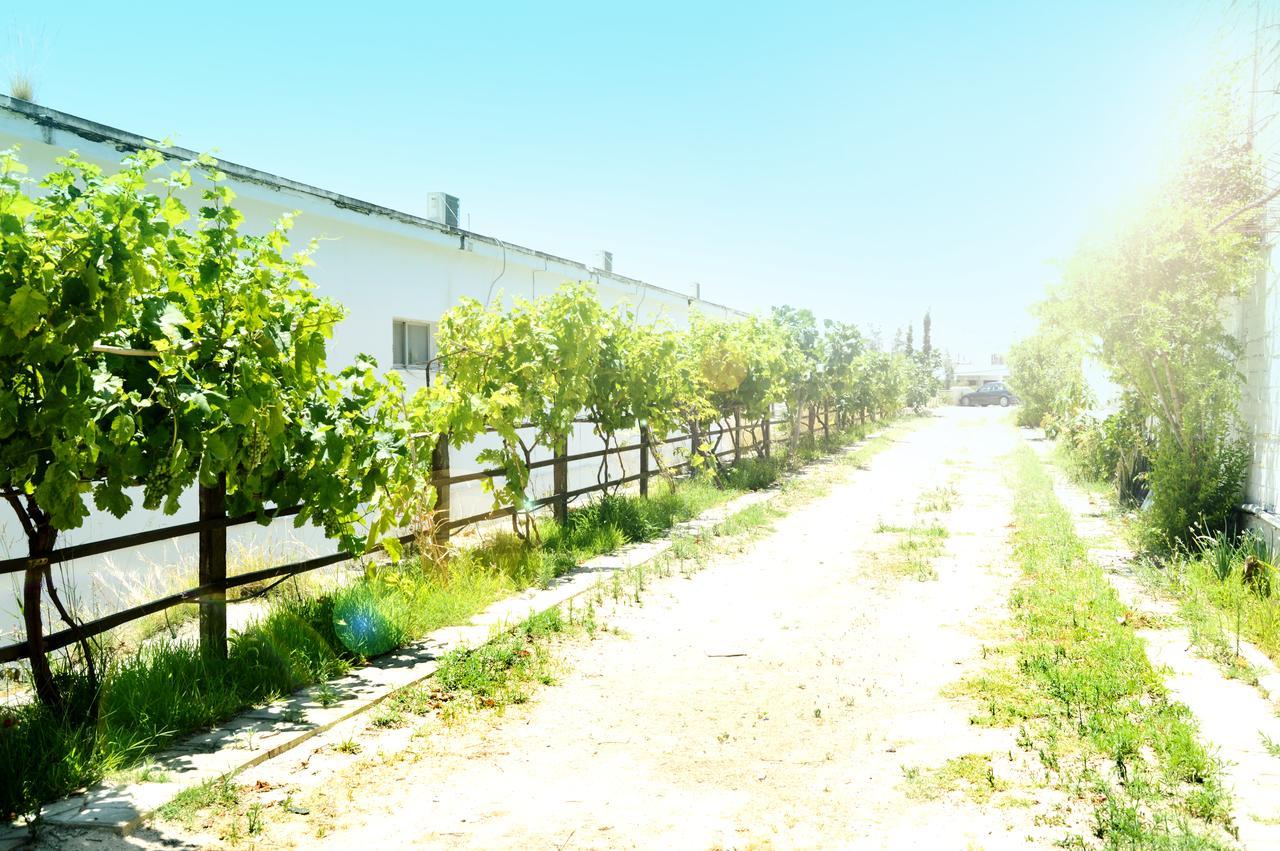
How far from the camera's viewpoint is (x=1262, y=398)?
27.7ft

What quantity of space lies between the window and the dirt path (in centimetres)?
700

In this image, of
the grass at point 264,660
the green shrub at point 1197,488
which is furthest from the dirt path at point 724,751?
the green shrub at point 1197,488

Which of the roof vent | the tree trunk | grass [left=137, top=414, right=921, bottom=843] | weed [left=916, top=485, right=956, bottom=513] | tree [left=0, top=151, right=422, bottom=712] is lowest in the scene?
grass [left=137, top=414, right=921, bottom=843]

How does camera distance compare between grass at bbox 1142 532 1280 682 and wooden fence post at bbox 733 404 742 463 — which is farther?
wooden fence post at bbox 733 404 742 463

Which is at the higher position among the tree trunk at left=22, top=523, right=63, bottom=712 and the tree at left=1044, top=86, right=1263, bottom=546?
the tree at left=1044, top=86, right=1263, bottom=546

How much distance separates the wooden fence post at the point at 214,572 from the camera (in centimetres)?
526

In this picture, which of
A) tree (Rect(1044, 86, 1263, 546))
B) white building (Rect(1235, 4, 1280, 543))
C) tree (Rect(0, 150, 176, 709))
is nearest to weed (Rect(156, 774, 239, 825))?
tree (Rect(0, 150, 176, 709))

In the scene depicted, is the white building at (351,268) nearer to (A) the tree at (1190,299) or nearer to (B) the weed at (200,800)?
(B) the weed at (200,800)

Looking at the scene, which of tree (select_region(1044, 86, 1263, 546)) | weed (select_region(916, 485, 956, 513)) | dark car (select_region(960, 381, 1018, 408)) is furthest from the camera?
dark car (select_region(960, 381, 1018, 408))

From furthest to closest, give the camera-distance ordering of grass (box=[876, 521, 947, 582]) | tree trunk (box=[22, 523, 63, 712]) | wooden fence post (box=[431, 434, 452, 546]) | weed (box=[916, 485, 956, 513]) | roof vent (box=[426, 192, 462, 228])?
roof vent (box=[426, 192, 462, 228]), weed (box=[916, 485, 956, 513]), grass (box=[876, 521, 947, 582]), wooden fence post (box=[431, 434, 452, 546]), tree trunk (box=[22, 523, 63, 712])

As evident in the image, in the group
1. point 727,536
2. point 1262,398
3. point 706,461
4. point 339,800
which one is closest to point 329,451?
point 339,800

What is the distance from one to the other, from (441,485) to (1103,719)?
5437mm

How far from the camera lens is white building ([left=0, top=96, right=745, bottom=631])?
27.1ft

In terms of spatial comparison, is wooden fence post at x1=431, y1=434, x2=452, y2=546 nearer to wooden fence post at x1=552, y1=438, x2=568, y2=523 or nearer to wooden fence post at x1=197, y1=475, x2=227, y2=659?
wooden fence post at x1=552, y1=438, x2=568, y2=523
